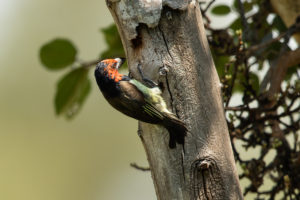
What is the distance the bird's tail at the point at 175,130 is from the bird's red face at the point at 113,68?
0.83m

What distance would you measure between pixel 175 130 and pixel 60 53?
1942mm

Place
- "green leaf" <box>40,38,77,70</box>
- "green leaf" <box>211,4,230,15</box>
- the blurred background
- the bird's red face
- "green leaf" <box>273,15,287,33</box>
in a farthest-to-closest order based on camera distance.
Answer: the blurred background → "green leaf" <box>211,4,230,15</box> → "green leaf" <box>273,15,287,33</box> → "green leaf" <box>40,38,77,70</box> → the bird's red face

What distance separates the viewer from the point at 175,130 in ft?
9.37

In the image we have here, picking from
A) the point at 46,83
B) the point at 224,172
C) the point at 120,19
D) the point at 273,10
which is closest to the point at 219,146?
the point at 224,172

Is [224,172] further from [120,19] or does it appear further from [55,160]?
[55,160]

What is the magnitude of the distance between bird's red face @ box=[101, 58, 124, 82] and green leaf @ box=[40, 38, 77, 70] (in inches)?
22.7

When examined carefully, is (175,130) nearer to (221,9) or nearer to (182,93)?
(182,93)

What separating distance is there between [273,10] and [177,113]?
82.0 inches

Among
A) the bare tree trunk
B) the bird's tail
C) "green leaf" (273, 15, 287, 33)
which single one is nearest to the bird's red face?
the bare tree trunk

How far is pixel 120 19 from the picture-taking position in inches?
127

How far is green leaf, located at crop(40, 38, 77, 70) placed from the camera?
4.46m

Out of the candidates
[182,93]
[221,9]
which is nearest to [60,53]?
[221,9]

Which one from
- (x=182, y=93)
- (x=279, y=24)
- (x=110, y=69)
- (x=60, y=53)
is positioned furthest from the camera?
(x=279, y=24)

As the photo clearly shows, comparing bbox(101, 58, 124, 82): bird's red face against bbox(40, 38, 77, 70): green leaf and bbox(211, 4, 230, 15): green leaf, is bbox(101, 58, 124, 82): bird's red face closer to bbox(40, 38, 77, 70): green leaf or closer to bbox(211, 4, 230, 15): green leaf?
bbox(40, 38, 77, 70): green leaf
